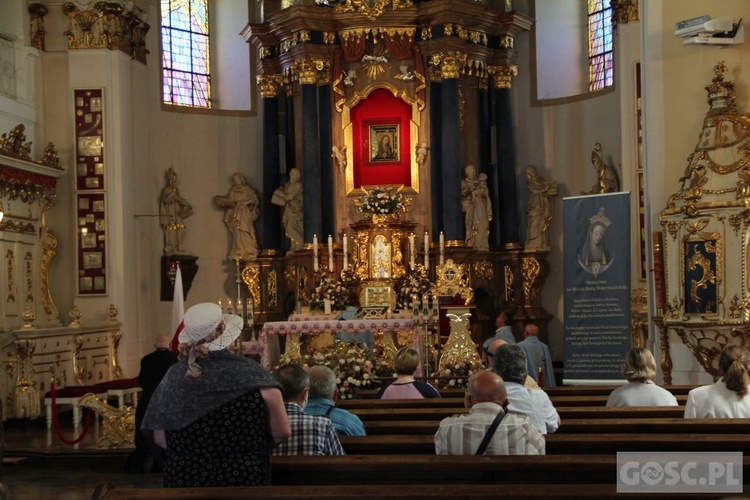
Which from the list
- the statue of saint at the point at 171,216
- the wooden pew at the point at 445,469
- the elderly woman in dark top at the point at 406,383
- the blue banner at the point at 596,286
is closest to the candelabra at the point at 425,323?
the blue banner at the point at 596,286

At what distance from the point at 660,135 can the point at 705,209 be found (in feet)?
5.44

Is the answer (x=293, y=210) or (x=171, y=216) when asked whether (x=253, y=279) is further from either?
(x=171, y=216)

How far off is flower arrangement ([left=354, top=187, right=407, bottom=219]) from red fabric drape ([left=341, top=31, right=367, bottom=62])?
9.18 ft

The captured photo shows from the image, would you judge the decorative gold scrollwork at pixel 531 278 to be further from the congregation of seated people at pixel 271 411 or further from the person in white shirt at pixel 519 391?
the person in white shirt at pixel 519 391

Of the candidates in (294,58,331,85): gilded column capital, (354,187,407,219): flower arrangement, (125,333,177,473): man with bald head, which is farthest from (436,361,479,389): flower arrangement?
(294,58,331,85): gilded column capital

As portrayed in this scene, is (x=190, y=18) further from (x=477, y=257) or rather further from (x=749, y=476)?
(x=749, y=476)

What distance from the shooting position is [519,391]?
641 centimetres

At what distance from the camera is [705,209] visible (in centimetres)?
1130

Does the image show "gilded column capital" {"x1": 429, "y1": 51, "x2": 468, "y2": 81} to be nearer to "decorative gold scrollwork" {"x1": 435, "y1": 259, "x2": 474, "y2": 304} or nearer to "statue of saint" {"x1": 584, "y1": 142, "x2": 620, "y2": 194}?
"statue of saint" {"x1": 584, "y1": 142, "x2": 620, "y2": 194}

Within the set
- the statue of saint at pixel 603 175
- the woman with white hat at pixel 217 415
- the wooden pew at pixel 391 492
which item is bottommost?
the wooden pew at pixel 391 492

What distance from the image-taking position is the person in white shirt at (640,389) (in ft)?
24.7

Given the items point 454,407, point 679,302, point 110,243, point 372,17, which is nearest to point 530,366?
point 679,302

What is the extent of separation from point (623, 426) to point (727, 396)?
831mm

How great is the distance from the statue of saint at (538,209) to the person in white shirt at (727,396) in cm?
1385
